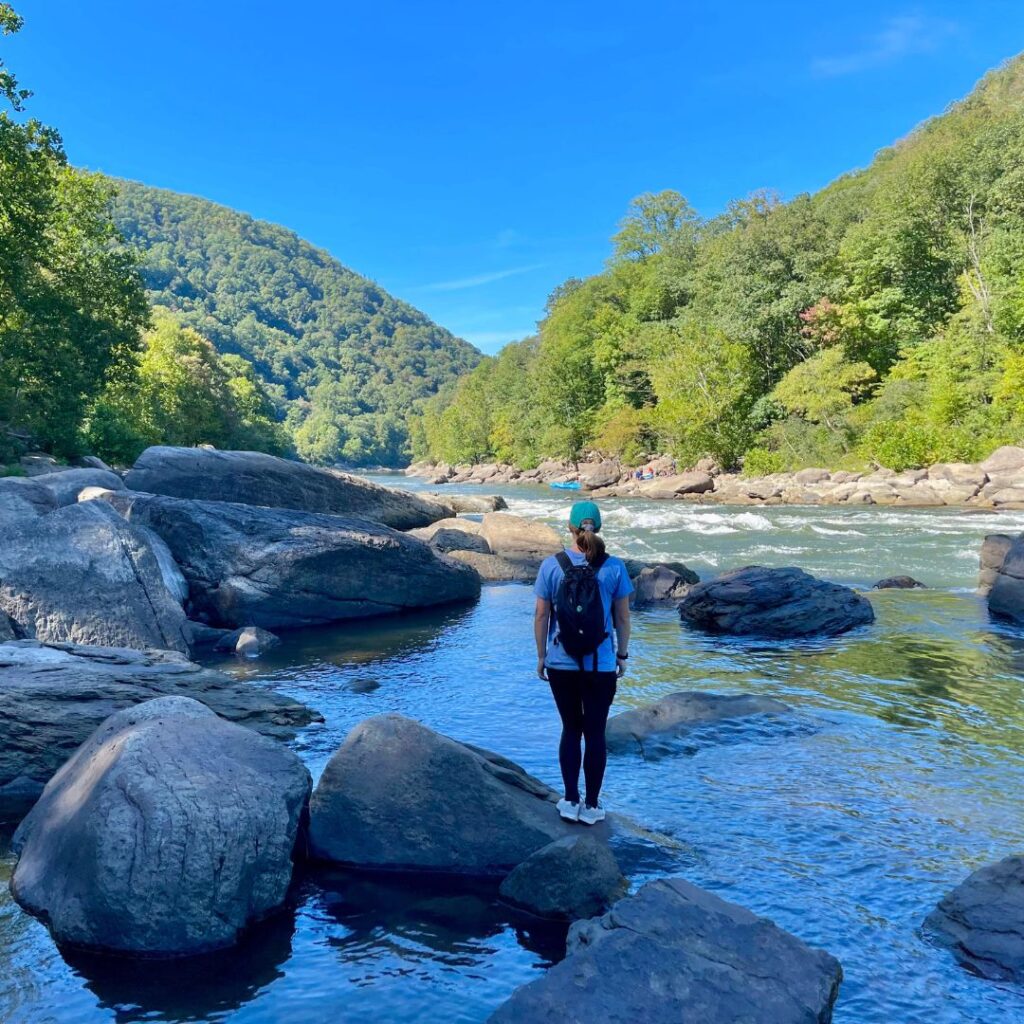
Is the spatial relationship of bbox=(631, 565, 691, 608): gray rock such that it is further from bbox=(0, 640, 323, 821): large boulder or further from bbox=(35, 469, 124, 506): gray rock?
bbox=(35, 469, 124, 506): gray rock

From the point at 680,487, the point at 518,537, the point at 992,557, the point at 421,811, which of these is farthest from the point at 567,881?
the point at 680,487

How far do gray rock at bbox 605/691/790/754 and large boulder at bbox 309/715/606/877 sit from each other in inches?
87.1

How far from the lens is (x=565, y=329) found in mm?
87750

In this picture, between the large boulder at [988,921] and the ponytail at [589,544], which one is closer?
the large boulder at [988,921]

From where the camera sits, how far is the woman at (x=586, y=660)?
Answer: 587 cm

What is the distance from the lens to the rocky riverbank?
116 feet

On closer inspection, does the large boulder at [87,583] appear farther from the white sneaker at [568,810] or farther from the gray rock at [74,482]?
the white sneaker at [568,810]

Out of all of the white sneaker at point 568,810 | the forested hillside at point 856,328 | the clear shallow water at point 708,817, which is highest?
the forested hillside at point 856,328

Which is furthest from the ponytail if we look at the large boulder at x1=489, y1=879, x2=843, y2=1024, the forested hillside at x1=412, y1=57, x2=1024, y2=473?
the forested hillside at x1=412, y1=57, x2=1024, y2=473

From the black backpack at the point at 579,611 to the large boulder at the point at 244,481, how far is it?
12.7 metres

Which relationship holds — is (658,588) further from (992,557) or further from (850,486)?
(850,486)

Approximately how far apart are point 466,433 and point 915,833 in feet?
360

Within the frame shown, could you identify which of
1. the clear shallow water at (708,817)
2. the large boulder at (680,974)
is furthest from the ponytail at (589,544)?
the large boulder at (680,974)

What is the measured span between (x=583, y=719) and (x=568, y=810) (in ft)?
2.10
